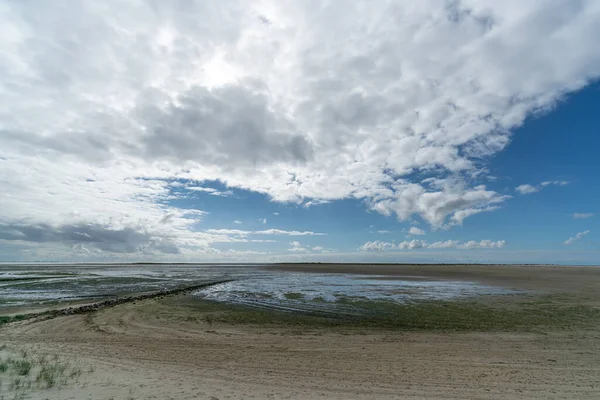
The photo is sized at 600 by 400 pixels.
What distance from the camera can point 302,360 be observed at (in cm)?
1209

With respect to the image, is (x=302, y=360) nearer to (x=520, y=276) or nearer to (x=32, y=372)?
(x=32, y=372)

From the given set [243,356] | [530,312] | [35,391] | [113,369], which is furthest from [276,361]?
[530,312]

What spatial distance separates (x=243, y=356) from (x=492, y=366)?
923 cm

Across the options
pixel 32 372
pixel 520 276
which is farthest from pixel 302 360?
pixel 520 276

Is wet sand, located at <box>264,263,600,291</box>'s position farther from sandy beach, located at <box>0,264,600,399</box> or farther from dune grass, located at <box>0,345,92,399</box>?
dune grass, located at <box>0,345,92,399</box>

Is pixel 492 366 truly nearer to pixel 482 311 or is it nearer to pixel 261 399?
pixel 261 399

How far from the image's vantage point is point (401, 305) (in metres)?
25.3

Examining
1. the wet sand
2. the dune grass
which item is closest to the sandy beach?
the dune grass

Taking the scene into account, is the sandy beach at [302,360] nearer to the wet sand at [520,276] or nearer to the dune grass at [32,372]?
the dune grass at [32,372]

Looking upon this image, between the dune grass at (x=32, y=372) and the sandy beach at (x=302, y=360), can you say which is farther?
the sandy beach at (x=302, y=360)

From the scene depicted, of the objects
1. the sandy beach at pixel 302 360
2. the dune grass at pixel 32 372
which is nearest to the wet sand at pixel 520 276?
the sandy beach at pixel 302 360

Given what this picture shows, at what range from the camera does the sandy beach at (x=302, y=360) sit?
905 cm

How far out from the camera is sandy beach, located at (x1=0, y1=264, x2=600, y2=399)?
905cm

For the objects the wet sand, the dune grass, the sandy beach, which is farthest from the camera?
the wet sand
